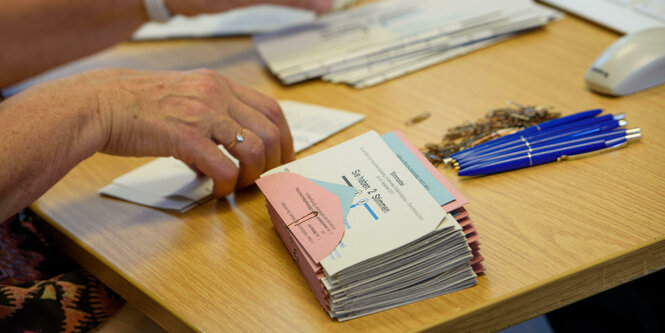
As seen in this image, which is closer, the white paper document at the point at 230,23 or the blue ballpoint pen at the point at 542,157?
the blue ballpoint pen at the point at 542,157

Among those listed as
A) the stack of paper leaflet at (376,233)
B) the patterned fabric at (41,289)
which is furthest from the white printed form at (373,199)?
the patterned fabric at (41,289)

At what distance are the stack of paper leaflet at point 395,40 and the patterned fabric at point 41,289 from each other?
18.0 inches

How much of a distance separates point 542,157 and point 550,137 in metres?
0.03

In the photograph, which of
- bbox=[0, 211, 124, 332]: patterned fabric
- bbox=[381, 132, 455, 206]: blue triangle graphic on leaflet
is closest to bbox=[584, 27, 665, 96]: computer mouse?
bbox=[381, 132, 455, 206]: blue triangle graphic on leaflet

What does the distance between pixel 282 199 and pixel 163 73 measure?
29 cm

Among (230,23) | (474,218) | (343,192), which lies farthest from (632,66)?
(230,23)

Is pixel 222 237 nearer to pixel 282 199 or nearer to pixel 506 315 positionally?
pixel 282 199

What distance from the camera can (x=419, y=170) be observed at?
0.67 m

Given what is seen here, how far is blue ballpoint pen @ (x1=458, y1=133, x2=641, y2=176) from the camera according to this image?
744 millimetres

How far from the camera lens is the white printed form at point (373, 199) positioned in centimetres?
58

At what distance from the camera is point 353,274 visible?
0.57 meters

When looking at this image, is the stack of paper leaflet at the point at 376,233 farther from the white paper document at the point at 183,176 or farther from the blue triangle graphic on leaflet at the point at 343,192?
the white paper document at the point at 183,176

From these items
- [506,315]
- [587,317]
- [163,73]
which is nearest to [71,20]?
[163,73]

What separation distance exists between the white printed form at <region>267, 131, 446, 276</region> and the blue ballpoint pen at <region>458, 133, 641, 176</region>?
0.12 meters
